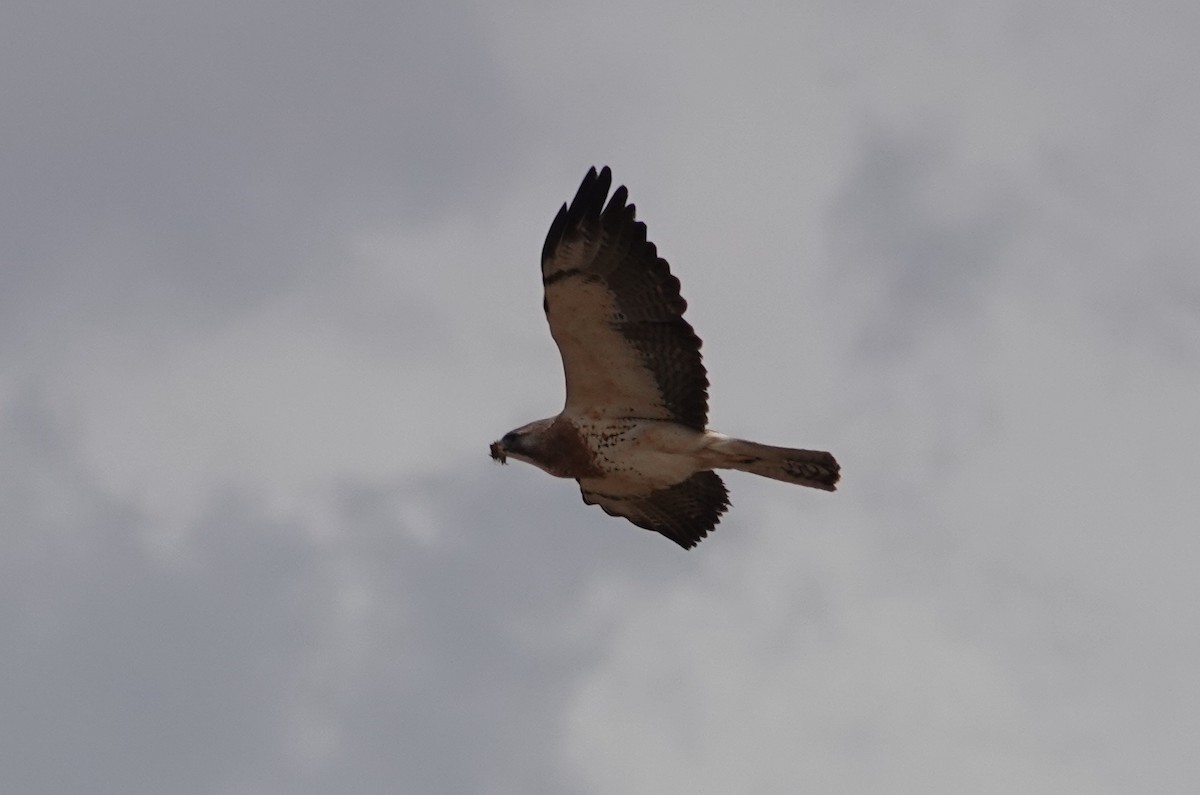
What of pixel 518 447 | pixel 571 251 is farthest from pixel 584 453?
pixel 571 251

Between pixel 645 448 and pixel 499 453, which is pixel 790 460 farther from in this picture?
pixel 499 453

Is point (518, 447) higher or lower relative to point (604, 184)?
lower

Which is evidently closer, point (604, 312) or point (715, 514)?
point (604, 312)

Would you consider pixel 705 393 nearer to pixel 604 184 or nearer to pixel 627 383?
pixel 627 383

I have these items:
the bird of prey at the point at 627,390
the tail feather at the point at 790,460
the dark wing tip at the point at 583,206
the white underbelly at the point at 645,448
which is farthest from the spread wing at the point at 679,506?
the dark wing tip at the point at 583,206

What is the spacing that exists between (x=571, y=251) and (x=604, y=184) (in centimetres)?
52

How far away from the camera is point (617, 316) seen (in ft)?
51.2

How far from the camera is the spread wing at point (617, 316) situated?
1538 cm

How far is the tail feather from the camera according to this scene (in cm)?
1588

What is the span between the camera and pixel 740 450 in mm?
15875

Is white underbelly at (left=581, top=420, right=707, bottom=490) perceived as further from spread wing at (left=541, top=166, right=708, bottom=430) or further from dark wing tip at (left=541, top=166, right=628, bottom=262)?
dark wing tip at (left=541, top=166, right=628, bottom=262)

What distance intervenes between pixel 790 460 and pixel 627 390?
1.29 m

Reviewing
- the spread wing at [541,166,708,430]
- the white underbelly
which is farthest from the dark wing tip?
the white underbelly

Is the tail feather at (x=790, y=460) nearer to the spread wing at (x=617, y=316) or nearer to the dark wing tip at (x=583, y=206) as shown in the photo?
the spread wing at (x=617, y=316)
